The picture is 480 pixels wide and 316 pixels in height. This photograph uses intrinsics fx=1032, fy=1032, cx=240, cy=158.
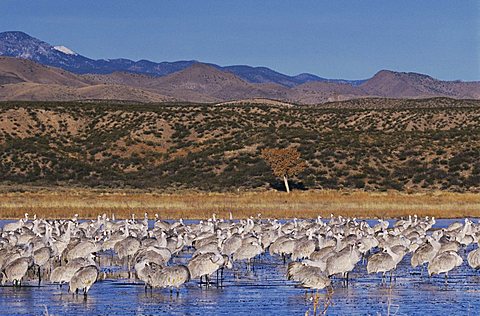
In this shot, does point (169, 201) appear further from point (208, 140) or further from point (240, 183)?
point (208, 140)

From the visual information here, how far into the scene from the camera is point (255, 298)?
2014 centimetres

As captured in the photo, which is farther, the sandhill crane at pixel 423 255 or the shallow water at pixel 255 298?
the sandhill crane at pixel 423 255

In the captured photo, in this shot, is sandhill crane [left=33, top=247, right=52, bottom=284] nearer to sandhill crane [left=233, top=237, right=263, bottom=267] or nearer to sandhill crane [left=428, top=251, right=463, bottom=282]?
sandhill crane [left=233, top=237, right=263, bottom=267]

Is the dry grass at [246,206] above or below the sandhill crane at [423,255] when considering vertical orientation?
below

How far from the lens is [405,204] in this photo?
47031 mm

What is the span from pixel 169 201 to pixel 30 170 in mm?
28816

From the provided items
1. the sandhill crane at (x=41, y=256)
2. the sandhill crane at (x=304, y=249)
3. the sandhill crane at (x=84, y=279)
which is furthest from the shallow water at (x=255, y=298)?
the sandhill crane at (x=304, y=249)

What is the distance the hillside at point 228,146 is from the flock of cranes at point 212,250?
3435 cm

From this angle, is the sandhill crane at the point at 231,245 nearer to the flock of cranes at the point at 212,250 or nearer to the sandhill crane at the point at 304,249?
the flock of cranes at the point at 212,250

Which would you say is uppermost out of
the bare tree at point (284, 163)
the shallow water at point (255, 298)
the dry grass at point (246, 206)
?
the bare tree at point (284, 163)

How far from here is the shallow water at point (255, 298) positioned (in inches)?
726

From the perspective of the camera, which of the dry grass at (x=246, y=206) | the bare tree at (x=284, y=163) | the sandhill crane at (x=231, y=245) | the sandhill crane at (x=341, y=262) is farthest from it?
the bare tree at (x=284, y=163)

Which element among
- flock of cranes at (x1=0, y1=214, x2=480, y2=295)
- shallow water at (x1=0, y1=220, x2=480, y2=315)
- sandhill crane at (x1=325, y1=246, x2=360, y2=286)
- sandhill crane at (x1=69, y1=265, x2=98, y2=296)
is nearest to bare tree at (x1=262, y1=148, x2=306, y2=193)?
flock of cranes at (x1=0, y1=214, x2=480, y2=295)

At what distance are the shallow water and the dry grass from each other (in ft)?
67.5
